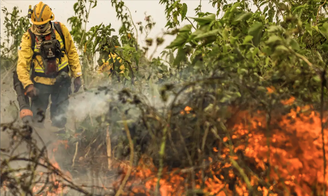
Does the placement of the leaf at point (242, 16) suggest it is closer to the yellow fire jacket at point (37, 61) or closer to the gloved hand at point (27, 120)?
the gloved hand at point (27, 120)

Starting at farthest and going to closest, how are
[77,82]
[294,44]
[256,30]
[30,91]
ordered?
[77,82], [30,91], [256,30], [294,44]

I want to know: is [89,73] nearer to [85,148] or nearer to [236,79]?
[85,148]

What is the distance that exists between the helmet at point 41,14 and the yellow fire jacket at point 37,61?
0.14 m

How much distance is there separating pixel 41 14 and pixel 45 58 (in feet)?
1.05

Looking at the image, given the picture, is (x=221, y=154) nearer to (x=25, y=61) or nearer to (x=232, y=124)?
(x=232, y=124)

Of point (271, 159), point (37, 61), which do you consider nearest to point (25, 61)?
point (37, 61)

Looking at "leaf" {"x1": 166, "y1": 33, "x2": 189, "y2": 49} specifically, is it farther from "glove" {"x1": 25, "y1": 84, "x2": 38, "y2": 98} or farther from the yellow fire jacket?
the yellow fire jacket

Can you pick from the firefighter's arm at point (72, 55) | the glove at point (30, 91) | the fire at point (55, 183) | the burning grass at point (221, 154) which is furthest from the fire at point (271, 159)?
the firefighter's arm at point (72, 55)

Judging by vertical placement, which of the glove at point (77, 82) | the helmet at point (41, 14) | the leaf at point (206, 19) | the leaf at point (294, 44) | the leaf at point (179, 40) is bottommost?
the leaf at point (294, 44)

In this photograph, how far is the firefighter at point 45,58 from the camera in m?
2.23

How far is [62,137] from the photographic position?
5.14 feet

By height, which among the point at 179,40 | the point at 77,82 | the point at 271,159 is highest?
the point at 77,82

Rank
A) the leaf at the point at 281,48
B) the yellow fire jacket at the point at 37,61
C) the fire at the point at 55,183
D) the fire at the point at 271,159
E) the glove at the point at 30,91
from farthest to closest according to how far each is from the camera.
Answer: the yellow fire jacket at the point at 37,61 < the glove at the point at 30,91 < the fire at the point at 55,183 < the fire at the point at 271,159 < the leaf at the point at 281,48

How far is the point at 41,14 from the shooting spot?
2.28 metres
